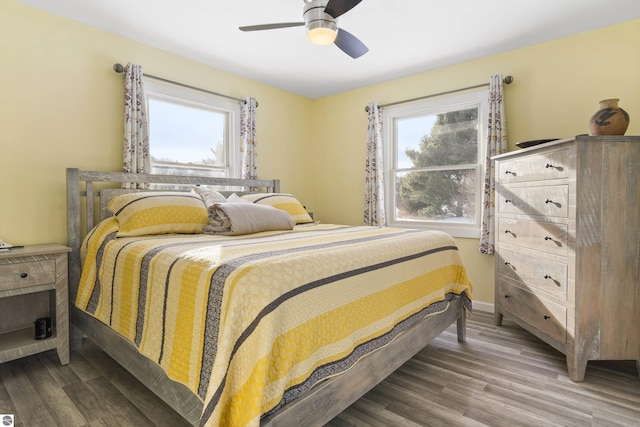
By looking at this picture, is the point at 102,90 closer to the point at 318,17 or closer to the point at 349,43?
the point at 318,17

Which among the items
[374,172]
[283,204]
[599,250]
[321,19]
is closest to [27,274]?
[283,204]

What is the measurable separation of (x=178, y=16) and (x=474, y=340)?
3378mm

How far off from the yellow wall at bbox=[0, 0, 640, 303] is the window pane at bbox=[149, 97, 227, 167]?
285mm

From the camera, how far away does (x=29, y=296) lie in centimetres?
241

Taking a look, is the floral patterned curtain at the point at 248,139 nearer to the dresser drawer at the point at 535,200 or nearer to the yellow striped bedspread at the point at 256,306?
the yellow striped bedspread at the point at 256,306

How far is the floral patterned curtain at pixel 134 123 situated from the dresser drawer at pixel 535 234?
3055 mm

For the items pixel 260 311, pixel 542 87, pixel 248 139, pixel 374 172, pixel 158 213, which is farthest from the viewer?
pixel 374 172

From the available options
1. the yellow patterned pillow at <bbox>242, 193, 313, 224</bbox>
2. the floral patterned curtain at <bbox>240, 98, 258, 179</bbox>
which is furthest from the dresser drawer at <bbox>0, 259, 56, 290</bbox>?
the floral patterned curtain at <bbox>240, 98, 258, 179</bbox>

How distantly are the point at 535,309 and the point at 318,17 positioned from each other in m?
2.42

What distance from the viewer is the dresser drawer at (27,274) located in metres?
1.94

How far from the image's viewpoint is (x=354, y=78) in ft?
12.7

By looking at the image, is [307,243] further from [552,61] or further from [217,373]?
[552,61]

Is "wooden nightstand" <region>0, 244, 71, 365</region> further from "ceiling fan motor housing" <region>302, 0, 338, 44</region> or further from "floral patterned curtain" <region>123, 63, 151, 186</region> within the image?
"ceiling fan motor housing" <region>302, 0, 338, 44</region>

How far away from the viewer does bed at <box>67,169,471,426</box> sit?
1105mm
